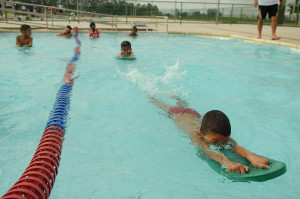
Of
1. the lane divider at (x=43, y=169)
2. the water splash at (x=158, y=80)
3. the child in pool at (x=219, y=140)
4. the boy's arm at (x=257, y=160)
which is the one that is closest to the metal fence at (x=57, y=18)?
the water splash at (x=158, y=80)

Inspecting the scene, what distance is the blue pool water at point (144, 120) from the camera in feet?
8.05

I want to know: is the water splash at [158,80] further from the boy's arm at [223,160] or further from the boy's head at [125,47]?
the boy's arm at [223,160]

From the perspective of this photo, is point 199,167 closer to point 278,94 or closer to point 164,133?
point 164,133

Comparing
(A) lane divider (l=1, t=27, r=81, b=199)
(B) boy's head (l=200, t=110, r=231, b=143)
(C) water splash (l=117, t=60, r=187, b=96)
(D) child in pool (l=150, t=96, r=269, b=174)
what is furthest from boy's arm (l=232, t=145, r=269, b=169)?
Answer: (C) water splash (l=117, t=60, r=187, b=96)

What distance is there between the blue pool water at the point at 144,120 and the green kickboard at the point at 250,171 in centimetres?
12

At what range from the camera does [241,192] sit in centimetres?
233

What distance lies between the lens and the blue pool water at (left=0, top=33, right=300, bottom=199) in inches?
96.7

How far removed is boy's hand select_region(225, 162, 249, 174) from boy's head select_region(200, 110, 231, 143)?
0.93 feet

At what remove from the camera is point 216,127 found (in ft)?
8.06

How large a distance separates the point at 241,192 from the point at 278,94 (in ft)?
11.5

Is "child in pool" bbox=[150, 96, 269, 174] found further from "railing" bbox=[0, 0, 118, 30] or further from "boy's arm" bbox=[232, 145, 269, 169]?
"railing" bbox=[0, 0, 118, 30]

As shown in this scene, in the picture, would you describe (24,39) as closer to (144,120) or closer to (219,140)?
(144,120)

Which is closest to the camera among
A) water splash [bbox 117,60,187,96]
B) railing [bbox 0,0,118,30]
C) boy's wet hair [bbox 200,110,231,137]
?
boy's wet hair [bbox 200,110,231,137]

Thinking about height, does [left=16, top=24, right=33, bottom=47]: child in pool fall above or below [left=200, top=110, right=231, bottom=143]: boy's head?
above
